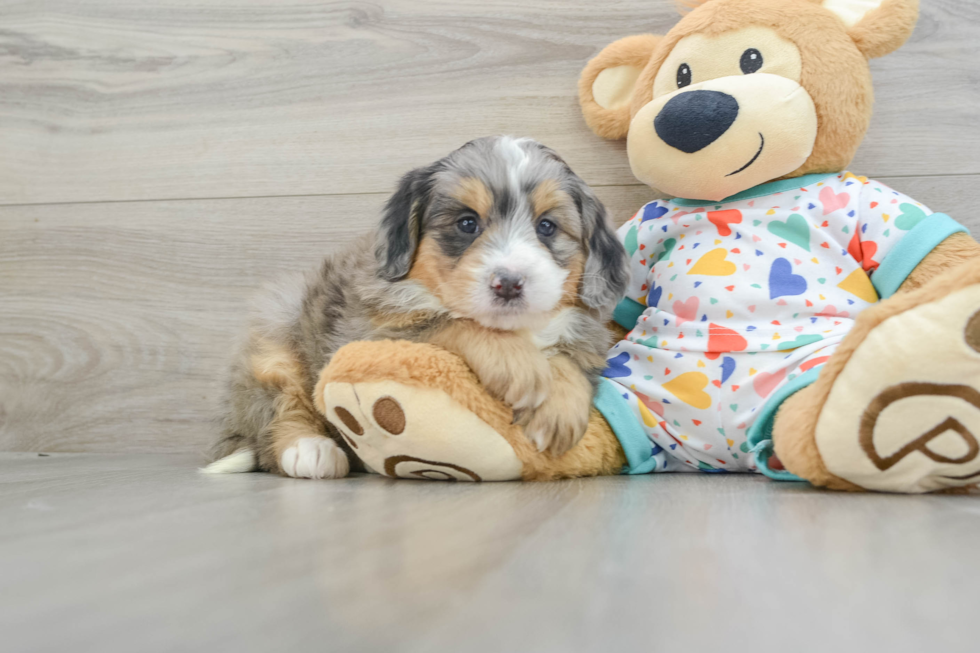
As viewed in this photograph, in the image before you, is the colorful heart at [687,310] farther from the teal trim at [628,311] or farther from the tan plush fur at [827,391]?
the tan plush fur at [827,391]

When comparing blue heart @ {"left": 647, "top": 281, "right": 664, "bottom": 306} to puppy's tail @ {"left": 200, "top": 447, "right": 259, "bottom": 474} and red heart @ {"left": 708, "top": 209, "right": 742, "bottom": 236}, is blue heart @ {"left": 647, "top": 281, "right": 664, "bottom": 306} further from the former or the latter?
puppy's tail @ {"left": 200, "top": 447, "right": 259, "bottom": 474}

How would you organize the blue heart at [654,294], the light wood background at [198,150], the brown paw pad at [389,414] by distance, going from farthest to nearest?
the light wood background at [198,150]
the blue heart at [654,294]
the brown paw pad at [389,414]

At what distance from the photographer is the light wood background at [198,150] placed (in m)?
2.04

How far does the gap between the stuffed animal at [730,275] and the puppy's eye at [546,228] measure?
0.95 ft

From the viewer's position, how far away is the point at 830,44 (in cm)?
149

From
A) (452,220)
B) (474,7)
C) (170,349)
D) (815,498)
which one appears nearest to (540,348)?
(452,220)

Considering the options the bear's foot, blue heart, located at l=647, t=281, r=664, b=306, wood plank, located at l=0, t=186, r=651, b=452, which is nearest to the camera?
the bear's foot

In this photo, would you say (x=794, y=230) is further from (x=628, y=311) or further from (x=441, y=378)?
(x=441, y=378)

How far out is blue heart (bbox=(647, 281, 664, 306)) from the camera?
5.29 feet

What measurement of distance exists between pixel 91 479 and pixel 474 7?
5.34ft

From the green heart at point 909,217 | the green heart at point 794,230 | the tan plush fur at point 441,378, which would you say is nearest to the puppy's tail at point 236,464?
the tan plush fur at point 441,378

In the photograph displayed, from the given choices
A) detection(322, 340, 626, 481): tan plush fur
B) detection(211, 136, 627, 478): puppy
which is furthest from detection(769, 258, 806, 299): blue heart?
detection(322, 340, 626, 481): tan plush fur

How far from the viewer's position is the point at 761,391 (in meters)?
1.39

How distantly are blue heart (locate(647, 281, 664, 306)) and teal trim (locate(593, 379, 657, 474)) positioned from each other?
25 cm
